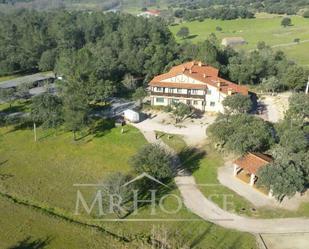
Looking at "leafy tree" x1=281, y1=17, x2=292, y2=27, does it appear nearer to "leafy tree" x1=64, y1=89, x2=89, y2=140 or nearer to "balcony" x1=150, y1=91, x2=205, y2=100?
"balcony" x1=150, y1=91, x2=205, y2=100

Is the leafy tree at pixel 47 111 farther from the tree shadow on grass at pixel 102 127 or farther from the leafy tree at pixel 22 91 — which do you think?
the leafy tree at pixel 22 91

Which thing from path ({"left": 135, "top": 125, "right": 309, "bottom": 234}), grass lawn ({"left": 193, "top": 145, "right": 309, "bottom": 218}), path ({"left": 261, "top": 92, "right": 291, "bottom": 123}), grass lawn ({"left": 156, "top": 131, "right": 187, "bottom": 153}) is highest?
path ({"left": 261, "top": 92, "right": 291, "bottom": 123})

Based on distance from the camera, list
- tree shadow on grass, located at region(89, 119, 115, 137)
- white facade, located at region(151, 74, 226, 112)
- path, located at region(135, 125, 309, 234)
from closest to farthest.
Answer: path, located at region(135, 125, 309, 234) → tree shadow on grass, located at region(89, 119, 115, 137) → white facade, located at region(151, 74, 226, 112)

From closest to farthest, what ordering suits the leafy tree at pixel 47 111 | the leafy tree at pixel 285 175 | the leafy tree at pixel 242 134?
1. the leafy tree at pixel 285 175
2. the leafy tree at pixel 242 134
3. the leafy tree at pixel 47 111

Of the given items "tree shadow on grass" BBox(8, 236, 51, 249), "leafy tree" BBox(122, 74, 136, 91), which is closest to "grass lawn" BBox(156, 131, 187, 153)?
"leafy tree" BBox(122, 74, 136, 91)

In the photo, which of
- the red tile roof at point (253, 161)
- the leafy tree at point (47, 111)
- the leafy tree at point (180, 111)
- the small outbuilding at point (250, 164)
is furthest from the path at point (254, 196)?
the leafy tree at point (47, 111)

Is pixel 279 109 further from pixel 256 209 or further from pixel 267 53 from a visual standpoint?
pixel 256 209

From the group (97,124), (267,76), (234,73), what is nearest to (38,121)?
(97,124)
